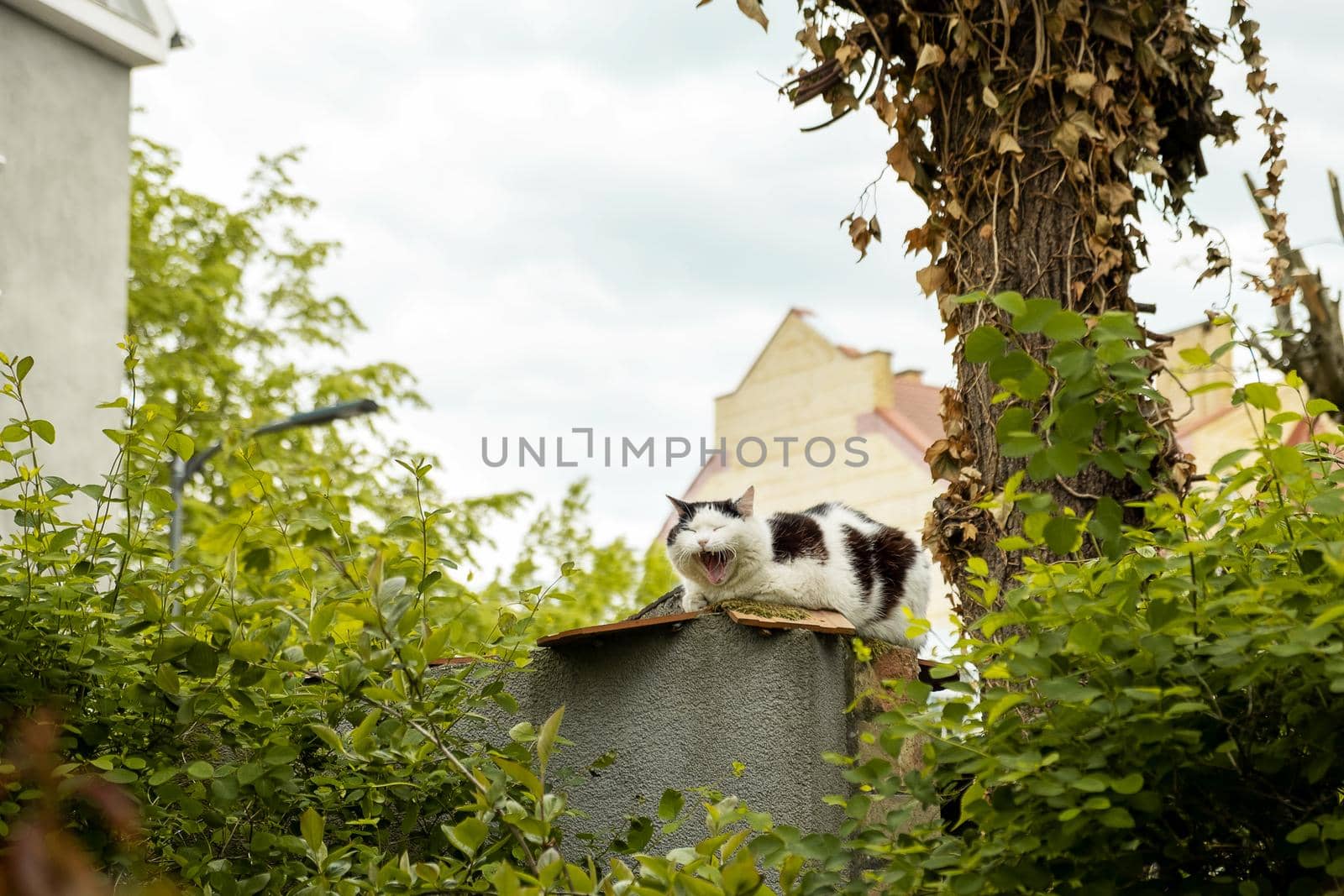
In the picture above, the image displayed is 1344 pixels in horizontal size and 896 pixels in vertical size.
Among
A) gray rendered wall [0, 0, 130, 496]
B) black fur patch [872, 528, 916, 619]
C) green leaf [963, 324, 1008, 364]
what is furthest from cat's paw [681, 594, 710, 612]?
gray rendered wall [0, 0, 130, 496]

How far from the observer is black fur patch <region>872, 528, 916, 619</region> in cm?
389

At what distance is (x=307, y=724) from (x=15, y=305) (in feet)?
29.7

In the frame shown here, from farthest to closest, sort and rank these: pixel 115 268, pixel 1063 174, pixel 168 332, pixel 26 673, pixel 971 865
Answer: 1. pixel 168 332
2. pixel 115 268
3. pixel 1063 174
4. pixel 26 673
5. pixel 971 865

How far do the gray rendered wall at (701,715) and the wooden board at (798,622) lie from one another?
2 cm

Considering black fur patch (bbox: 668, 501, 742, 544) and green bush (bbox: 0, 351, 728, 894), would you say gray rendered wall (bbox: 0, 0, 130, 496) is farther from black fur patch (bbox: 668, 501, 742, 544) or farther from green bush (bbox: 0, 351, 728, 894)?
green bush (bbox: 0, 351, 728, 894)

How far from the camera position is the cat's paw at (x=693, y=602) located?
3.83 meters

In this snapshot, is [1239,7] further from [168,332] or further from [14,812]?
[168,332]

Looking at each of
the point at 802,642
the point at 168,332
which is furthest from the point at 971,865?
the point at 168,332

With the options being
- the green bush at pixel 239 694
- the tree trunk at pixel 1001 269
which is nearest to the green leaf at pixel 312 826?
the green bush at pixel 239 694

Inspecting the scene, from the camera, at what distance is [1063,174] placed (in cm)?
379

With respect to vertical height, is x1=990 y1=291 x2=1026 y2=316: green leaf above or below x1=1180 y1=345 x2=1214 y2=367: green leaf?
above

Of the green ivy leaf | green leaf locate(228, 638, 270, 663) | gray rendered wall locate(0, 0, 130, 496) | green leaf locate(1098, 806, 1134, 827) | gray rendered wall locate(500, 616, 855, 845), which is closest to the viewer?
green leaf locate(1098, 806, 1134, 827)

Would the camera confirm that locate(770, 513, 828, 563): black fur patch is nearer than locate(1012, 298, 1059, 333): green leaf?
No

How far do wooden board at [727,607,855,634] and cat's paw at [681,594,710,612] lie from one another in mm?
424
